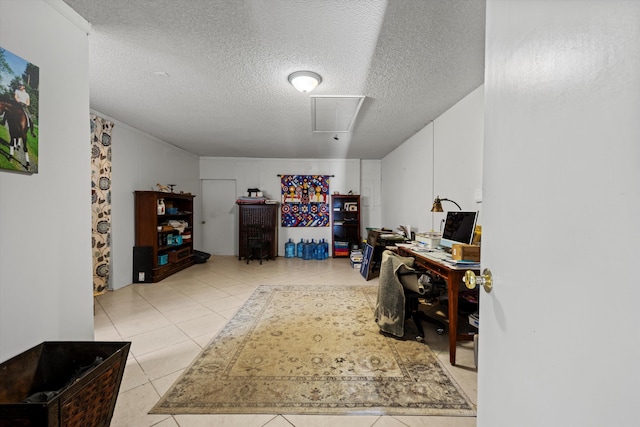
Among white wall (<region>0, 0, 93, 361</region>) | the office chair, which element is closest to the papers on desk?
the office chair

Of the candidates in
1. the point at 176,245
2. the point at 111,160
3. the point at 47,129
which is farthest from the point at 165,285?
the point at 47,129

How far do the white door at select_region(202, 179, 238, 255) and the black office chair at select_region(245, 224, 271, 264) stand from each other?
2.19 feet

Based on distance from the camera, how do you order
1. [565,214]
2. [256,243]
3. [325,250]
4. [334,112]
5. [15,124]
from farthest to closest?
[325,250] → [256,243] → [334,112] → [15,124] → [565,214]

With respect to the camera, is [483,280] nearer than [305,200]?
Yes

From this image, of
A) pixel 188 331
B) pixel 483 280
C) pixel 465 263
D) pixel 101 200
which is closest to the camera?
pixel 483 280

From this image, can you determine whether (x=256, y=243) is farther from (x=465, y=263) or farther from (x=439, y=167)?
(x=465, y=263)

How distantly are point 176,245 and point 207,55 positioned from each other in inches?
137

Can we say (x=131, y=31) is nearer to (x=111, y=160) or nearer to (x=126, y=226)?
(x=111, y=160)

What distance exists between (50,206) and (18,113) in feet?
1.46

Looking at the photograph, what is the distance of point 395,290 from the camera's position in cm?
209

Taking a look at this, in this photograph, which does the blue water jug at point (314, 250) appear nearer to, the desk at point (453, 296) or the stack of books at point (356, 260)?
the stack of books at point (356, 260)

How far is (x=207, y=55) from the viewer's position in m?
1.86

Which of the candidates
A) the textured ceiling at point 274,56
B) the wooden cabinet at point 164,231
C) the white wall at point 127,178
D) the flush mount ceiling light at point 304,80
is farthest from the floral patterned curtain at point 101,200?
the flush mount ceiling light at point 304,80

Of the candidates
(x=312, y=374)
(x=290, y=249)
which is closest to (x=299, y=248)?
(x=290, y=249)
